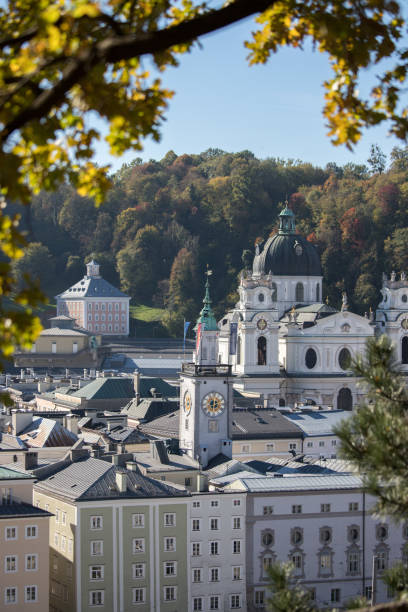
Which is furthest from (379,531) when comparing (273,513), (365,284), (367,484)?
(365,284)

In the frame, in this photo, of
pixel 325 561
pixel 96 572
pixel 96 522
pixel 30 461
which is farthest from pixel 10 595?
pixel 325 561

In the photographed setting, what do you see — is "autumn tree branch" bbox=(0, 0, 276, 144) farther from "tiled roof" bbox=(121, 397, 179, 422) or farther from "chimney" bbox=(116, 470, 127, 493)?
"tiled roof" bbox=(121, 397, 179, 422)

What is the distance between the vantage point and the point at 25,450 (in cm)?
4112

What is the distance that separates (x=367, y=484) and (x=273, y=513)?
28627 mm

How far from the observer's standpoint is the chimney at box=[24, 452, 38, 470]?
130 feet

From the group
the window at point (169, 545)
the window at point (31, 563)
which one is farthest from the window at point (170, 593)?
the window at point (31, 563)

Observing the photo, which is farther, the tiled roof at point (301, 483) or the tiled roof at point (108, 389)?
the tiled roof at point (108, 389)

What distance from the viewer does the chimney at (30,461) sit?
39.6 metres

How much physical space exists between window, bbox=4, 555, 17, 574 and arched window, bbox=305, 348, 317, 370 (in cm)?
4321

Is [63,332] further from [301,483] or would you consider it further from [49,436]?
[301,483]

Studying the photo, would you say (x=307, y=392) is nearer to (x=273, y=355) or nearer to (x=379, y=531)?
(x=273, y=355)

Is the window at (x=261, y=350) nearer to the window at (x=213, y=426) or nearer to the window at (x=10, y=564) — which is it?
the window at (x=213, y=426)

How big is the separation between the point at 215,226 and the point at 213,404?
64.7 metres

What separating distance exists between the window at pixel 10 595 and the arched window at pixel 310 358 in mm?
43584
